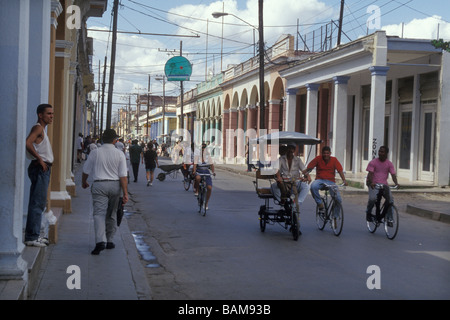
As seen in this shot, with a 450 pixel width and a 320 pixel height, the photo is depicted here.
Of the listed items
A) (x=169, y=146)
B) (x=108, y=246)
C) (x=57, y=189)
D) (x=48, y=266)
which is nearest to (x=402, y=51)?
(x=57, y=189)

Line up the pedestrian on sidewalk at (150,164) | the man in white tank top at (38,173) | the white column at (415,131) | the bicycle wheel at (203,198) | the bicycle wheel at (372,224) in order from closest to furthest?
1. the man in white tank top at (38,173)
2. the bicycle wheel at (372,224)
3. the bicycle wheel at (203,198)
4. the white column at (415,131)
5. the pedestrian on sidewalk at (150,164)

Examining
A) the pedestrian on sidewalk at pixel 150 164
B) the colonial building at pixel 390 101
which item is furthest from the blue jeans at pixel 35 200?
the colonial building at pixel 390 101

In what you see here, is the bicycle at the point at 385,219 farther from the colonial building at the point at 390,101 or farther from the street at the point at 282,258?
the colonial building at the point at 390,101

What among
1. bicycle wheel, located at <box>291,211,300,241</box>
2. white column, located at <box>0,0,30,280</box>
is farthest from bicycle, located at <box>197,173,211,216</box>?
white column, located at <box>0,0,30,280</box>

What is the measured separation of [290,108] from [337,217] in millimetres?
20664

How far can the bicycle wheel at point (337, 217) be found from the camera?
10.9m

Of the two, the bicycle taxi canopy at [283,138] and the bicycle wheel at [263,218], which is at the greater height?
the bicycle taxi canopy at [283,138]

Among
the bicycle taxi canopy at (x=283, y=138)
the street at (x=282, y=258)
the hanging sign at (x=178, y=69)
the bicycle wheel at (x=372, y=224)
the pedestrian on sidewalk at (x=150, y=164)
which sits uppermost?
the hanging sign at (x=178, y=69)

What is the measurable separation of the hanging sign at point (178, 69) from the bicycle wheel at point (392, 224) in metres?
27.6

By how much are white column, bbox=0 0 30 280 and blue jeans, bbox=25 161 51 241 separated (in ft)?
5.87

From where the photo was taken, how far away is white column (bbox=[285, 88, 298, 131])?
102 feet

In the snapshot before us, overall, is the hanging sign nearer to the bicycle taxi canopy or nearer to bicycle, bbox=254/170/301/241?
the bicycle taxi canopy

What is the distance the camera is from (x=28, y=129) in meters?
8.65

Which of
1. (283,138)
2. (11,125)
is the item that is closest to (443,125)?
(283,138)
